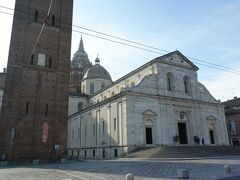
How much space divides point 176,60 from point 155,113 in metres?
9.62

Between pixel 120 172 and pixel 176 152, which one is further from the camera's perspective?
pixel 176 152

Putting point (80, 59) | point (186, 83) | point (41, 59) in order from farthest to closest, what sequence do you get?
point (80, 59) < point (186, 83) < point (41, 59)

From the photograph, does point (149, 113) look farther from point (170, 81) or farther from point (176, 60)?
point (176, 60)

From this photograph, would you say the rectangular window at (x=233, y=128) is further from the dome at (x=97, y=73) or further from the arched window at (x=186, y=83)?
the dome at (x=97, y=73)

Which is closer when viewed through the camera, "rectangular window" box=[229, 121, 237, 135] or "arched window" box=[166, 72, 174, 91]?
"arched window" box=[166, 72, 174, 91]

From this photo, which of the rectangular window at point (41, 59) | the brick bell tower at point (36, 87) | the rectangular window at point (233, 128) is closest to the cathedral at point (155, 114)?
the brick bell tower at point (36, 87)

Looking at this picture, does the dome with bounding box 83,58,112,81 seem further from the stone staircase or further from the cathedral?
the stone staircase

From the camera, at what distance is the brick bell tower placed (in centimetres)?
2192

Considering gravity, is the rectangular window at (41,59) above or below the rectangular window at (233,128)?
above

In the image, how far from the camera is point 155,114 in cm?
3047

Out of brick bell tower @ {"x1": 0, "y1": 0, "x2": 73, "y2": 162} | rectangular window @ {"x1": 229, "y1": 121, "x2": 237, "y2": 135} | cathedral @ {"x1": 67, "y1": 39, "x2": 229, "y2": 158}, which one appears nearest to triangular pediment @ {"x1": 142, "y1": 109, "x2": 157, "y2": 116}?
cathedral @ {"x1": 67, "y1": 39, "x2": 229, "y2": 158}

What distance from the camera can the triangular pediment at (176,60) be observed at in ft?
111

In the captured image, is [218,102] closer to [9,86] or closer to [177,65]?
[177,65]

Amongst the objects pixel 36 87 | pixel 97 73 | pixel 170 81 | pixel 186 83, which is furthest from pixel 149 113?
pixel 97 73
